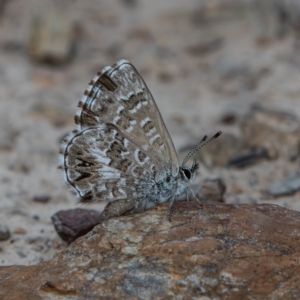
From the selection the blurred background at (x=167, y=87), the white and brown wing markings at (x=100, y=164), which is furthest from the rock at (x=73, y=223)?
the white and brown wing markings at (x=100, y=164)

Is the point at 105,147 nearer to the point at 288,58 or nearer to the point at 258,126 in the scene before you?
the point at 258,126

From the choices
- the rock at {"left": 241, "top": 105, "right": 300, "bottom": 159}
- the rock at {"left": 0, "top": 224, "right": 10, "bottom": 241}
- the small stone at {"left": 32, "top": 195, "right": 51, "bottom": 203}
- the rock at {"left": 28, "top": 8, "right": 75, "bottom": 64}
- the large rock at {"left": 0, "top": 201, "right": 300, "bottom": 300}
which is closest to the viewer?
the large rock at {"left": 0, "top": 201, "right": 300, "bottom": 300}

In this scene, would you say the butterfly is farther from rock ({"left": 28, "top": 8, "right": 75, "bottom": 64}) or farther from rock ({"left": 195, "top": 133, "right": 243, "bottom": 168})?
rock ({"left": 28, "top": 8, "right": 75, "bottom": 64})

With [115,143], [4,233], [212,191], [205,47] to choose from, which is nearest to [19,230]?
[4,233]

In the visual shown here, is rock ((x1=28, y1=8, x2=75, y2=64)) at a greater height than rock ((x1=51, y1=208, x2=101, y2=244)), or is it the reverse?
rock ((x1=28, y1=8, x2=75, y2=64))

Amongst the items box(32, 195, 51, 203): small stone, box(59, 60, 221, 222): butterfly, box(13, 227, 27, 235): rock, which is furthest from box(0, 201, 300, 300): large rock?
box(32, 195, 51, 203): small stone
